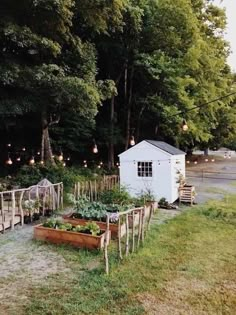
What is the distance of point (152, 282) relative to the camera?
18.5ft

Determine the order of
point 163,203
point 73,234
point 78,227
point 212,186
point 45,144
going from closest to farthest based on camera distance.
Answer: point 73,234
point 78,227
point 163,203
point 45,144
point 212,186

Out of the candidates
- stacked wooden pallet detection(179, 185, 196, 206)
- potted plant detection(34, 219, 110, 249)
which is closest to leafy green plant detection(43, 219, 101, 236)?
potted plant detection(34, 219, 110, 249)

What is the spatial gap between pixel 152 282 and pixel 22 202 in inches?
226

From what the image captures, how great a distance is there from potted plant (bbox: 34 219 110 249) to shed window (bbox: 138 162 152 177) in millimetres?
6162

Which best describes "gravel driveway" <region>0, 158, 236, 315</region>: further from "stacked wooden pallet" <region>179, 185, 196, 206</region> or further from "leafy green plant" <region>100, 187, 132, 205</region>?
"stacked wooden pallet" <region>179, 185, 196, 206</region>

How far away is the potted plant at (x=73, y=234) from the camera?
724cm

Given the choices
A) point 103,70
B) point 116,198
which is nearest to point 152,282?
point 116,198

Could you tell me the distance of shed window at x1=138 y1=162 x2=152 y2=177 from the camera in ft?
44.7

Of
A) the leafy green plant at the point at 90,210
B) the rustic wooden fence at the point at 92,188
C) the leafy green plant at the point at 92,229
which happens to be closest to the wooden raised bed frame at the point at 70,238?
the leafy green plant at the point at 92,229

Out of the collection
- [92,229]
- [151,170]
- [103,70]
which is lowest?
[92,229]

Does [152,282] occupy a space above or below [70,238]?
below

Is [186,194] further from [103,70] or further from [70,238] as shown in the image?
[103,70]

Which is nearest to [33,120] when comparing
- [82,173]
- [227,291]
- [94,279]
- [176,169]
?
[82,173]

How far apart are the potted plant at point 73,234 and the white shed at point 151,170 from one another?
19.6ft
